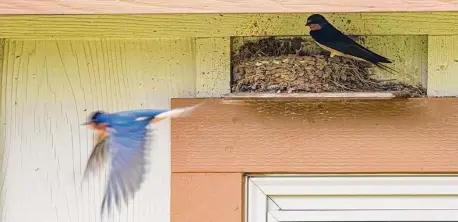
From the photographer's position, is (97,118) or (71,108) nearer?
(97,118)

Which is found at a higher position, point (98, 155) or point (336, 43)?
point (336, 43)

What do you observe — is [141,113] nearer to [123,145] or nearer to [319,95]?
[123,145]

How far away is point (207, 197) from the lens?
2061 mm

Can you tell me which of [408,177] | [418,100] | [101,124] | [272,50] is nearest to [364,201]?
[408,177]

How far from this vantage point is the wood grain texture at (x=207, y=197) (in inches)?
81.0

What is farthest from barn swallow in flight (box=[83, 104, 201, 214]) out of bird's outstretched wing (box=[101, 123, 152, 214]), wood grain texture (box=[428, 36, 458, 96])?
wood grain texture (box=[428, 36, 458, 96])

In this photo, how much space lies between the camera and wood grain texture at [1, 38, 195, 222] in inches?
85.4

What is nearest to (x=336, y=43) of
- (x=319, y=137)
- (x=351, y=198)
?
(x=319, y=137)

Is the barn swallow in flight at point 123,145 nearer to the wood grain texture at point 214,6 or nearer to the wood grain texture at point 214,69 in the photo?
the wood grain texture at point 214,69

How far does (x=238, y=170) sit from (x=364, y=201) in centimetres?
28

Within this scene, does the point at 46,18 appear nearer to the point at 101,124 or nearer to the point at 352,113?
the point at 101,124

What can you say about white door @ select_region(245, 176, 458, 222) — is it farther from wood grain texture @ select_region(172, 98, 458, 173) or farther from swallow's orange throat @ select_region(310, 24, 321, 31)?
swallow's orange throat @ select_region(310, 24, 321, 31)

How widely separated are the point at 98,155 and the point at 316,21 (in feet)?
1.80

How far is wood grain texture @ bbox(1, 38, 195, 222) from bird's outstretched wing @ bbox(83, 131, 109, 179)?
0.02 m
